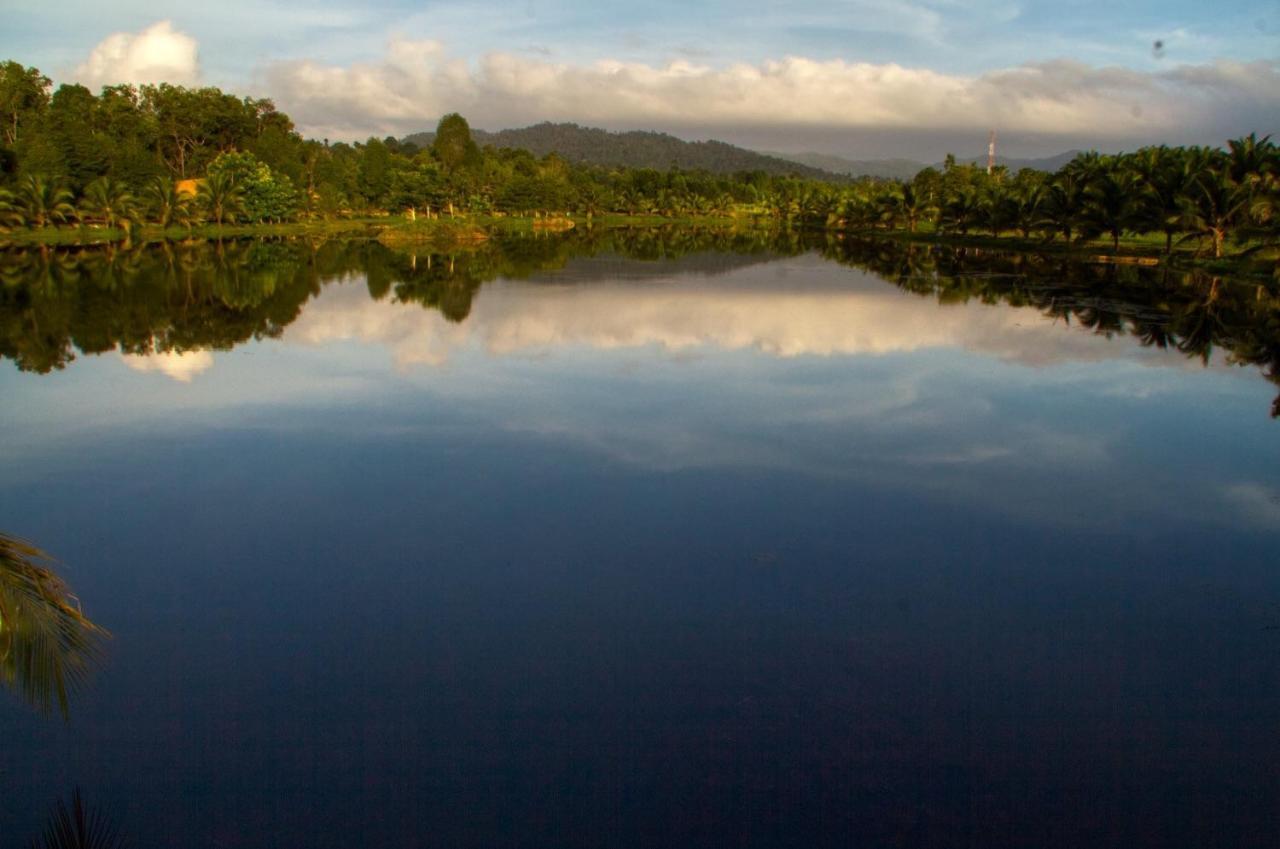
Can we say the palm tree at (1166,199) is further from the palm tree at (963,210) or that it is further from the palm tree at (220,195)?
the palm tree at (220,195)

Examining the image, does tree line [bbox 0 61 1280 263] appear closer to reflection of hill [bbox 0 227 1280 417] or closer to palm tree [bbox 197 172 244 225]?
palm tree [bbox 197 172 244 225]

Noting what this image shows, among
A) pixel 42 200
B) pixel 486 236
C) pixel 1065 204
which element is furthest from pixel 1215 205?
pixel 42 200

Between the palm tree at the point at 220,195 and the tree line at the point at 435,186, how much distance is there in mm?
101

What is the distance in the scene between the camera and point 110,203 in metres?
46.3

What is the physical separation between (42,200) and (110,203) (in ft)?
13.0

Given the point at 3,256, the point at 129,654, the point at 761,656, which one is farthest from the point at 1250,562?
the point at 3,256

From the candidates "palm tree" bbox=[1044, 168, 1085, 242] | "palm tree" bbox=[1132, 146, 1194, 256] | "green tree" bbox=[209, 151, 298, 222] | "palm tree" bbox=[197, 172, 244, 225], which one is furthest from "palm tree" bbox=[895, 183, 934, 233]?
"palm tree" bbox=[197, 172, 244, 225]

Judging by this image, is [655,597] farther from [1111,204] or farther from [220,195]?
[220,195]

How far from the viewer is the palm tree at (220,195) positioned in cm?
5156

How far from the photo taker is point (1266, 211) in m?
28.8

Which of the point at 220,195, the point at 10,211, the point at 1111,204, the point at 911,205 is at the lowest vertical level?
Answer: the point at 10,211

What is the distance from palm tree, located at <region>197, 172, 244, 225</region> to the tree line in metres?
0.10

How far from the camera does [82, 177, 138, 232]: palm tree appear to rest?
45500 millimetres

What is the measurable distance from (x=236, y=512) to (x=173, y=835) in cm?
485
